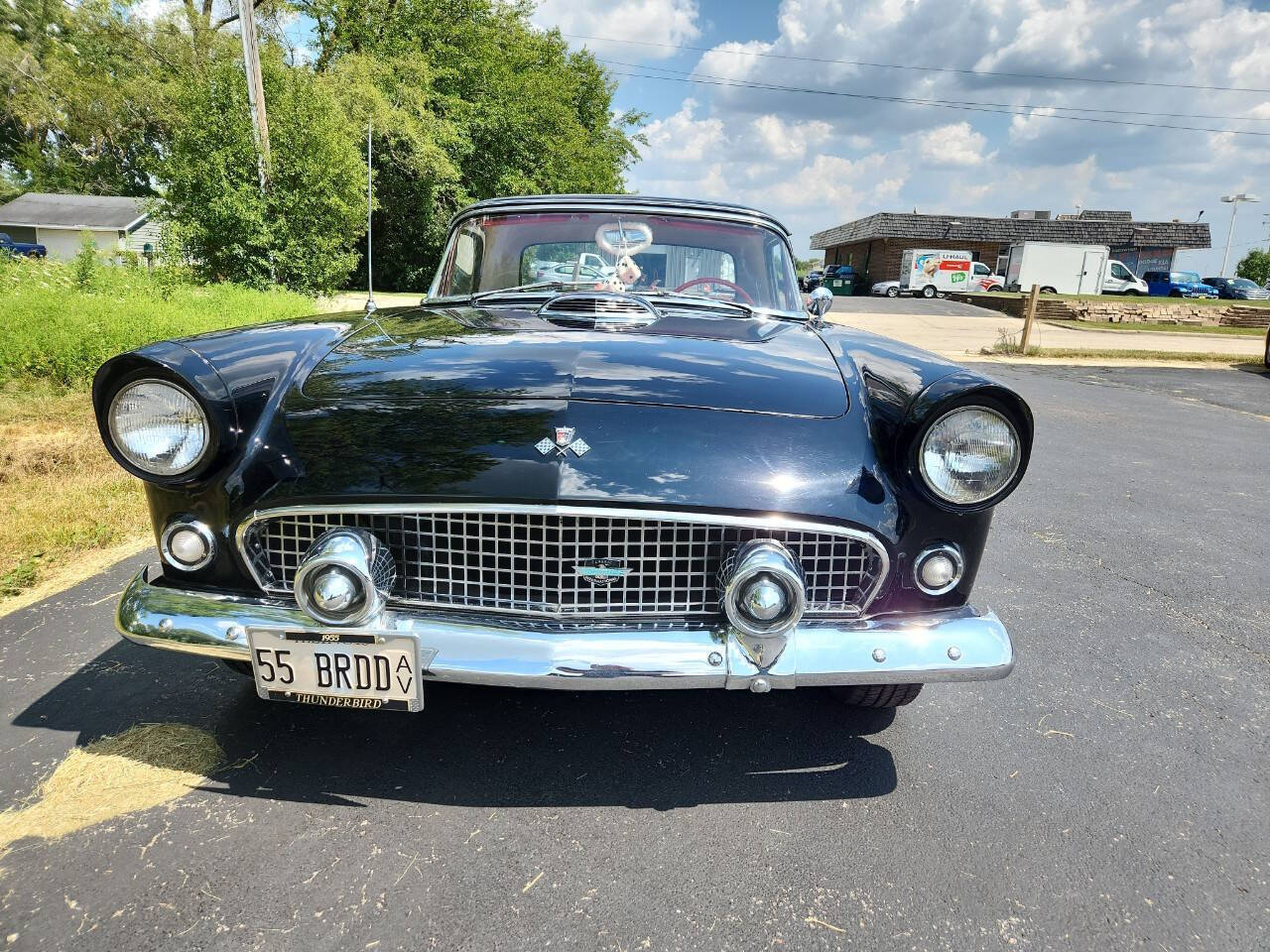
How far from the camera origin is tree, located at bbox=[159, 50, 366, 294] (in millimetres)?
A: 10906

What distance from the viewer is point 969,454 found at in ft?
6.10

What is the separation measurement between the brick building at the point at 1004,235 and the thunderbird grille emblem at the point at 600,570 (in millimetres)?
41609

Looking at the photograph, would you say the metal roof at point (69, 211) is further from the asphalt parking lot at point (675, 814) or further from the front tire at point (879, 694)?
the front tire at point (879, 694)

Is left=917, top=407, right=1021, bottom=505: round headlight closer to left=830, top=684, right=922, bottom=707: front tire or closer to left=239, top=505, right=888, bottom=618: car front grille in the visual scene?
left=239, top=505, right=888, bottom=618: car front grille

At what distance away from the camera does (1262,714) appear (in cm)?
240

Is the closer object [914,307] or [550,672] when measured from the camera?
[550,672]

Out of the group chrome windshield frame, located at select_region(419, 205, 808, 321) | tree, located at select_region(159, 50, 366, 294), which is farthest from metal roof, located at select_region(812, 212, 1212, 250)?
chrome windshield frame, located at select_region(419, 205, 808, 321)

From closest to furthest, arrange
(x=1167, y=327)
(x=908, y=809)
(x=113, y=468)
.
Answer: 1. (x=908, y=809)
2. (x=113, y=468)
3. (x=1167, y=327)

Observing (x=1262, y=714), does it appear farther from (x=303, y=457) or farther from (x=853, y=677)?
(x=303, y=457)

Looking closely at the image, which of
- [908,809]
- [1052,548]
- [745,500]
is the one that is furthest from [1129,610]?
[745,500]

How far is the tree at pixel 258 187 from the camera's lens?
429 inches

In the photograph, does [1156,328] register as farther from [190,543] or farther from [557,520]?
[190,543]

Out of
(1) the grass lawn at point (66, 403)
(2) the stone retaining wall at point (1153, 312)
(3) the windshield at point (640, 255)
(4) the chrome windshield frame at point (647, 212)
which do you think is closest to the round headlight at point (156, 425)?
(4) the chrome windshield frame at point (647, 212)

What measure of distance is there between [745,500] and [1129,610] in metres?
2.29
